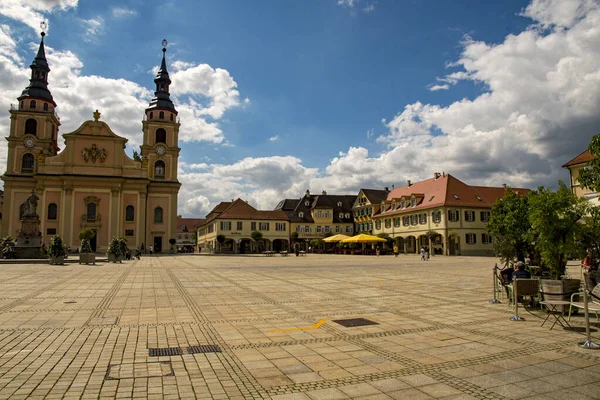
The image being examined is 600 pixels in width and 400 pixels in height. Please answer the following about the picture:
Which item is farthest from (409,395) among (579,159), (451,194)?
(451,194)

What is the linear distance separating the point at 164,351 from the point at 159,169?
64499mm

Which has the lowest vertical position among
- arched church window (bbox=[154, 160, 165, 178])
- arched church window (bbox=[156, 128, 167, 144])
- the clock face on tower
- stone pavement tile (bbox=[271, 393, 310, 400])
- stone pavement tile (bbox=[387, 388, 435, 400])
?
stone pavement tile (bbox=[387, 388, 435, 400])

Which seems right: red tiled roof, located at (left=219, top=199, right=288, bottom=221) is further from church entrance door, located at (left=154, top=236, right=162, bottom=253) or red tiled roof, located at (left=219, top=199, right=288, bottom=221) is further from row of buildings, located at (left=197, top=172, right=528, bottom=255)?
church entrance door, located at (left=154, top=236, right=162, bottom=253)

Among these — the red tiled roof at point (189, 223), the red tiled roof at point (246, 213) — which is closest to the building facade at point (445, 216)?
the red tiled roof at point (246, 213)

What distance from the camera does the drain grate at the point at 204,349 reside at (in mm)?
6496

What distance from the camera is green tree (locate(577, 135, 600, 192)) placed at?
8.62 m

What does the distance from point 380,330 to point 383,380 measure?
2.81 meters

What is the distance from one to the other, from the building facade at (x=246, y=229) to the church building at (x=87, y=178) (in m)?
8.43

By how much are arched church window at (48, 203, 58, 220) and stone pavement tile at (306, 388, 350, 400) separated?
63014mm

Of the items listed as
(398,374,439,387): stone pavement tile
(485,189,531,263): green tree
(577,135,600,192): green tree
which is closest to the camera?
(398,374,439,387): stone pavement tile

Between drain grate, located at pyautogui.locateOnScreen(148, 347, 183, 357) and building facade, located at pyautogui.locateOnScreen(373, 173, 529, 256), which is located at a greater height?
building facade, located at pyautogui.locateOnScreen(373, 173, 529, 256)

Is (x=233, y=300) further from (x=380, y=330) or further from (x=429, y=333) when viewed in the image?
(x=429, y=333)

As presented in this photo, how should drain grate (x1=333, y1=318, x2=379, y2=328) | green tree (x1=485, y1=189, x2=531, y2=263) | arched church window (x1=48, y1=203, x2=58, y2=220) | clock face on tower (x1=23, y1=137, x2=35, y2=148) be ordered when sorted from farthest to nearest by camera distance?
clock face on tower (x1=23, y1=137, x2=35, y2=148) → arched church window (x1=48, y1=203, x2=58, y2=220) → green tree (x1=485, y1=189, x2=531, y2=263) → drain grate (x1=333, y1=318, x2=379, y2=328)

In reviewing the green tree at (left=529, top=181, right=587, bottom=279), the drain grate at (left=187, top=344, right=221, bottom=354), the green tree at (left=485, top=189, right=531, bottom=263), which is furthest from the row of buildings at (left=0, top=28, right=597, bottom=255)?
the drain grate at (left=187, top=344, right=221, bottom=354)
